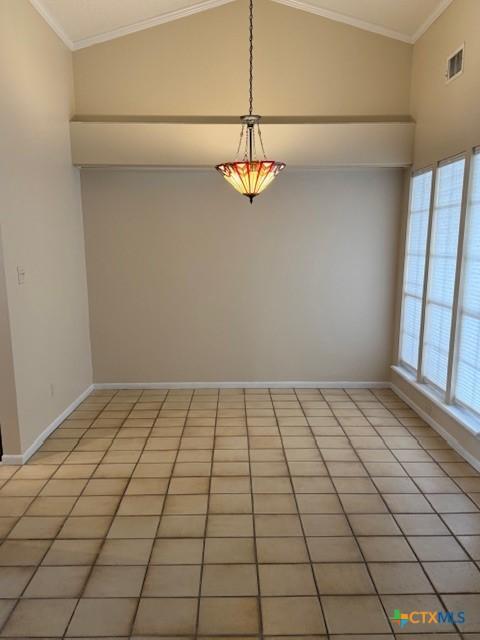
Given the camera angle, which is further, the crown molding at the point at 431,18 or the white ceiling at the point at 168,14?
the white ceiling at the point at 168,14

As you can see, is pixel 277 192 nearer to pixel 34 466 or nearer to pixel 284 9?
pixel 284 9

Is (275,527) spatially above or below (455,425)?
below

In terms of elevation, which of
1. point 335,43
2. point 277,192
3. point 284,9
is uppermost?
point 284,9

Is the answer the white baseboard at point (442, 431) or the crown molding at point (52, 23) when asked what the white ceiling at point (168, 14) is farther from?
the white baseboard at point (442, 431)

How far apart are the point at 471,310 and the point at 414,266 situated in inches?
45.8

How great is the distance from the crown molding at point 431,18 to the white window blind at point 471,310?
52.9 inches

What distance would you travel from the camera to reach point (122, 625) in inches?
70.9

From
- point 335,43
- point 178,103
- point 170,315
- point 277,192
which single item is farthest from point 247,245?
point 335,43

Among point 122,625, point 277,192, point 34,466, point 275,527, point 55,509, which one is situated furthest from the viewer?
point 277,192

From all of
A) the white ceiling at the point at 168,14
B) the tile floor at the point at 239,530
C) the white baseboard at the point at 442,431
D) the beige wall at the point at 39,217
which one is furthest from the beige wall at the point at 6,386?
the white baseboard at the point at 442,431

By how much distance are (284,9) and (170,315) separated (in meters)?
3.12

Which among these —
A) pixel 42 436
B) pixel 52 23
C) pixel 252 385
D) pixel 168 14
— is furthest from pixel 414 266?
pixel 52 23

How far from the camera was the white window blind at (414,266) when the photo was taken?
12.9 feet

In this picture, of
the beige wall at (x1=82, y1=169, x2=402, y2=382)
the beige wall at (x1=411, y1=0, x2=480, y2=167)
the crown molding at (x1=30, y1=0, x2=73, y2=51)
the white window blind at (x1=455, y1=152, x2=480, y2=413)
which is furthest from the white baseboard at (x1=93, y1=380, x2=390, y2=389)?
the crown molding at (x1=30, y1=0, x2=73, y2=51)
